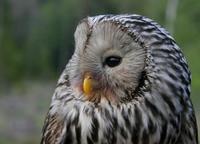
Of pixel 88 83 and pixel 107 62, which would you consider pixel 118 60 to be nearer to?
pixel 107 62

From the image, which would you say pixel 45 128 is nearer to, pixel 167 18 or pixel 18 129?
pixel 167 18

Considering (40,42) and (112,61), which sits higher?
(40,42)

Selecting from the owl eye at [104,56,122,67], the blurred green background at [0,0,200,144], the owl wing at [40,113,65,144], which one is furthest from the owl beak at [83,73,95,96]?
the blurred green background at [0,0,200,144]

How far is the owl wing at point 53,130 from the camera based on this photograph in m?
4.32

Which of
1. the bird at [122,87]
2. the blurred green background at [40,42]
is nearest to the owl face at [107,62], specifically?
the bird at [122,87]

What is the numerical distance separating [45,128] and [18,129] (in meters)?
12.5

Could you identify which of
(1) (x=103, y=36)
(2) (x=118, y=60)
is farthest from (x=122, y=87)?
(1) (x=103, y=36)

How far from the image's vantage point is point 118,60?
13.3 ft

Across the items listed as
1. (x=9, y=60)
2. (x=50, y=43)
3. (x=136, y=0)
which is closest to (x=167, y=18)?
(x=136, y=0)

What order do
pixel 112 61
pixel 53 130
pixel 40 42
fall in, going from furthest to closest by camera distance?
1. pixel 40 42
2. pixel 53 130
3. pixel 112 61

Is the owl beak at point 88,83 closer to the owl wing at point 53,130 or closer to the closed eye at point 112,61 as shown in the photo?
the closed eye at point 112,61

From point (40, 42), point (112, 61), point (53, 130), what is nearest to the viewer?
point (112, 61)

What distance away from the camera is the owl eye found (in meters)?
4.05

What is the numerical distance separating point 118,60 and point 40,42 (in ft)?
62.6
